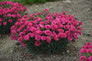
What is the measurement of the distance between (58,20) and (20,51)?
1136 millimetres

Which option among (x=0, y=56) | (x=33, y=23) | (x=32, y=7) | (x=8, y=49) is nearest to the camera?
(x=33, y=23)

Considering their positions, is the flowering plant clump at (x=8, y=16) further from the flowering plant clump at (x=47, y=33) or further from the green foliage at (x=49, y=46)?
the green foliage at (x=49, y=46)

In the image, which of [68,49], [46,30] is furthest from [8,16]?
[68,49]

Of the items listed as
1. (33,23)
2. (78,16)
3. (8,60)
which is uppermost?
(33,23)

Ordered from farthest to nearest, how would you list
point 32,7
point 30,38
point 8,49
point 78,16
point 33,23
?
point 32,7 → point 78,16 → point 8,49 → point 33,23 → point 30,38

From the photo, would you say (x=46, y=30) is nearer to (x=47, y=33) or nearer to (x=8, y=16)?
(x=47, y=33)

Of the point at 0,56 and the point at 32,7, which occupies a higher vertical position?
the point at 32,7

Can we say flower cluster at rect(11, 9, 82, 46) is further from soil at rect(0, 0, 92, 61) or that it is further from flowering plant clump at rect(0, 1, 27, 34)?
flowering plant clump at rect(0, 1, 27, 34)

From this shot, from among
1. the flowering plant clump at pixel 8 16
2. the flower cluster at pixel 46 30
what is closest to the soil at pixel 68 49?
the flowering plant clump at pixel 8 16

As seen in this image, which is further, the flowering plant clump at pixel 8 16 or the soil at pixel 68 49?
the flowering plant clump at pixel 8 16

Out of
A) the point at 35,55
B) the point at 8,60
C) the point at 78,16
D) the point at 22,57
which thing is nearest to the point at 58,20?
Answer: the point at 35,55

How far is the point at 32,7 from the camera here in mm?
6336

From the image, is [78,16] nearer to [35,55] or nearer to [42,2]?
[42,2]

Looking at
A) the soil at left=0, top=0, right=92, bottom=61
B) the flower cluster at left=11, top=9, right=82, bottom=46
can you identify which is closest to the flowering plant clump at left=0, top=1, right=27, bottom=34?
the soil at left=0, top=0, right=92, bottom=61
